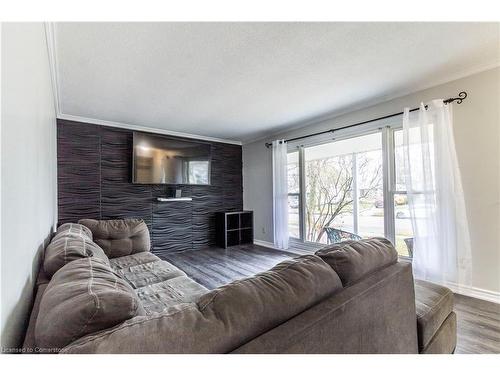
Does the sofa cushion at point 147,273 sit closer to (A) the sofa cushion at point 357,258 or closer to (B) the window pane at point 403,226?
(A) the sofa cushion at point 357,258

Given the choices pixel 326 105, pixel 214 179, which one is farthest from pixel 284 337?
pixel 214 179

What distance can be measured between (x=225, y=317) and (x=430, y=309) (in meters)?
1.24

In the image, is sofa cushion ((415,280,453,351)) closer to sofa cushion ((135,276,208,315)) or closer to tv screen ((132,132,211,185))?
sofa cushion ((135,276,208,315))

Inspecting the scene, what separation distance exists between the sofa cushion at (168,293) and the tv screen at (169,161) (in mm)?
2461

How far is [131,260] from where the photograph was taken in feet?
7.98

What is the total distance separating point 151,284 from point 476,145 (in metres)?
3.30

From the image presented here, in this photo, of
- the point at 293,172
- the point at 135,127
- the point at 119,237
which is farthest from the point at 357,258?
the point at 135,127

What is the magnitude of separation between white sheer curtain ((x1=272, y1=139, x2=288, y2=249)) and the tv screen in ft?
4.37

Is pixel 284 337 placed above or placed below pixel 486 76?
below

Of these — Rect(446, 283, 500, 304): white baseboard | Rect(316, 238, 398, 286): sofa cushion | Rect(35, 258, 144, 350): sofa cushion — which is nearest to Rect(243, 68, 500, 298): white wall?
Rect(446, 283, 500, 304): white baseboard

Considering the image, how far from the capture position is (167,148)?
4031mm

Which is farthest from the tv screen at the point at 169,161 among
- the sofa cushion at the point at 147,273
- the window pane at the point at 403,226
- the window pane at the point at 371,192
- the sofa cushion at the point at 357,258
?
the sofa cushion at the point at 357,258

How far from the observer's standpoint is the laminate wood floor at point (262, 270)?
5.37ft
